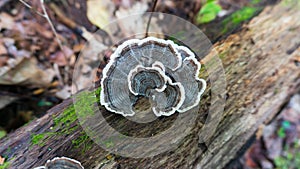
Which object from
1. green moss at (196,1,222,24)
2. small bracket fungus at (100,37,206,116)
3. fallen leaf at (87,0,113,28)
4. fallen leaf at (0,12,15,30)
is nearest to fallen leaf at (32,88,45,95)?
fallen leaf at (0,12,15,30)

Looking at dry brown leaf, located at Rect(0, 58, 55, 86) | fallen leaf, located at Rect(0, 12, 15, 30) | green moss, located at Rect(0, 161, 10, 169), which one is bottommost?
green moss, located at Rect(0, 161, 10, 169)

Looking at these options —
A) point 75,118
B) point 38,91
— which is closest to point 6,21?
point 38,91

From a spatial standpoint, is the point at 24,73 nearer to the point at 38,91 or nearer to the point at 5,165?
the point at 38,91

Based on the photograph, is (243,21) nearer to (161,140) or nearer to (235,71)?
(235,71)

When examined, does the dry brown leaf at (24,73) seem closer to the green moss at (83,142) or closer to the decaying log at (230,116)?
the decaying log at (230,116)

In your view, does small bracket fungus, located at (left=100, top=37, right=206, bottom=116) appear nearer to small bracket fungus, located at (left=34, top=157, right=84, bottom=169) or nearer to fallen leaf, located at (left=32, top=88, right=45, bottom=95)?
small bracket fungus, located at (left=34, top=157, right=84, bottom=169)

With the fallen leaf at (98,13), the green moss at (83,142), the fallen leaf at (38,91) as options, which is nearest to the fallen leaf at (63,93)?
the fallen leaf at (38,91)

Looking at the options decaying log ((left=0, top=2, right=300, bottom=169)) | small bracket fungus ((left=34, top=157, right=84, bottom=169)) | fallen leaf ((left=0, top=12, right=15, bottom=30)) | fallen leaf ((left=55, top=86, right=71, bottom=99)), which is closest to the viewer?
small bracket fungus ((left=34, top=157, right=84, bottom=169))
